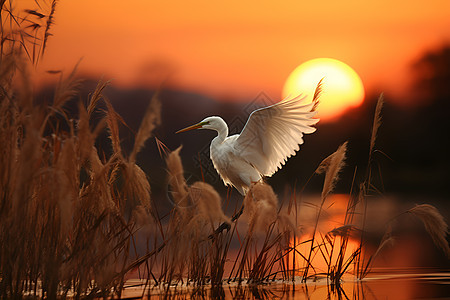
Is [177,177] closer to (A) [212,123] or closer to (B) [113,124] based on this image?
(B) [113,124]

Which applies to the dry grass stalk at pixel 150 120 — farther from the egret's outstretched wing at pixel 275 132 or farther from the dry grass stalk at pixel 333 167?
the egret's outstretched wing at pixel 275 132

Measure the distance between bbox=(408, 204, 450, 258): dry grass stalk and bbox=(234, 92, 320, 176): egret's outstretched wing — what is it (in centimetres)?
110

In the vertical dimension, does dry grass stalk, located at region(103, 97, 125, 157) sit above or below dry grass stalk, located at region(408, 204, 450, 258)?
above

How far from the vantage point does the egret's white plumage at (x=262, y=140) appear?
424cm

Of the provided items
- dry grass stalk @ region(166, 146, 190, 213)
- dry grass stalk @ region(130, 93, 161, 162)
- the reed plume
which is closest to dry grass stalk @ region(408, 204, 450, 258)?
the reed plume

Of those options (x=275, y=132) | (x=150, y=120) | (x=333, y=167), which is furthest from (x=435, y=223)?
(x=150, y=120)

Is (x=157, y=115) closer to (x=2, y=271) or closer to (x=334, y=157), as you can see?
(x=2, y=271)

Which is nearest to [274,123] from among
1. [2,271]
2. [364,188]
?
[364,188]

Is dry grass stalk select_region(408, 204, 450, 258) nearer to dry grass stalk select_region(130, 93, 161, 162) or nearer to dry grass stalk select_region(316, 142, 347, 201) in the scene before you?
dry grass stalk select_region(316, 142, 347, 201)

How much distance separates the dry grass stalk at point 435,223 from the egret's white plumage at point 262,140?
1096 millimetres

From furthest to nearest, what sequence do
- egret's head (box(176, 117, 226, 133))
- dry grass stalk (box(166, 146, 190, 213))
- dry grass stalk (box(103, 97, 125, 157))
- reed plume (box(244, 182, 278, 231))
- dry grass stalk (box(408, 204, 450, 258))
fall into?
egret's head (box(176, 117, 226, 133)) < dry grass stalk (box(408, 204, 450, 258)) < dry grass stalk (box(103, 97, 125, 157)) < reed plume (box(244, 182, 278, 231)) < dry grass stalk (box(166, 146, 190, 213))

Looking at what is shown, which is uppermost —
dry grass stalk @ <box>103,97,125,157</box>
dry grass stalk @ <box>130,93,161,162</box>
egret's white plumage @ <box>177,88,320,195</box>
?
dry grass stalk @ <box>130,93,161,162</box>

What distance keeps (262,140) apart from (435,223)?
5.40ft

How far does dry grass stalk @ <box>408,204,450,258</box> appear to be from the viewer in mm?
3279
